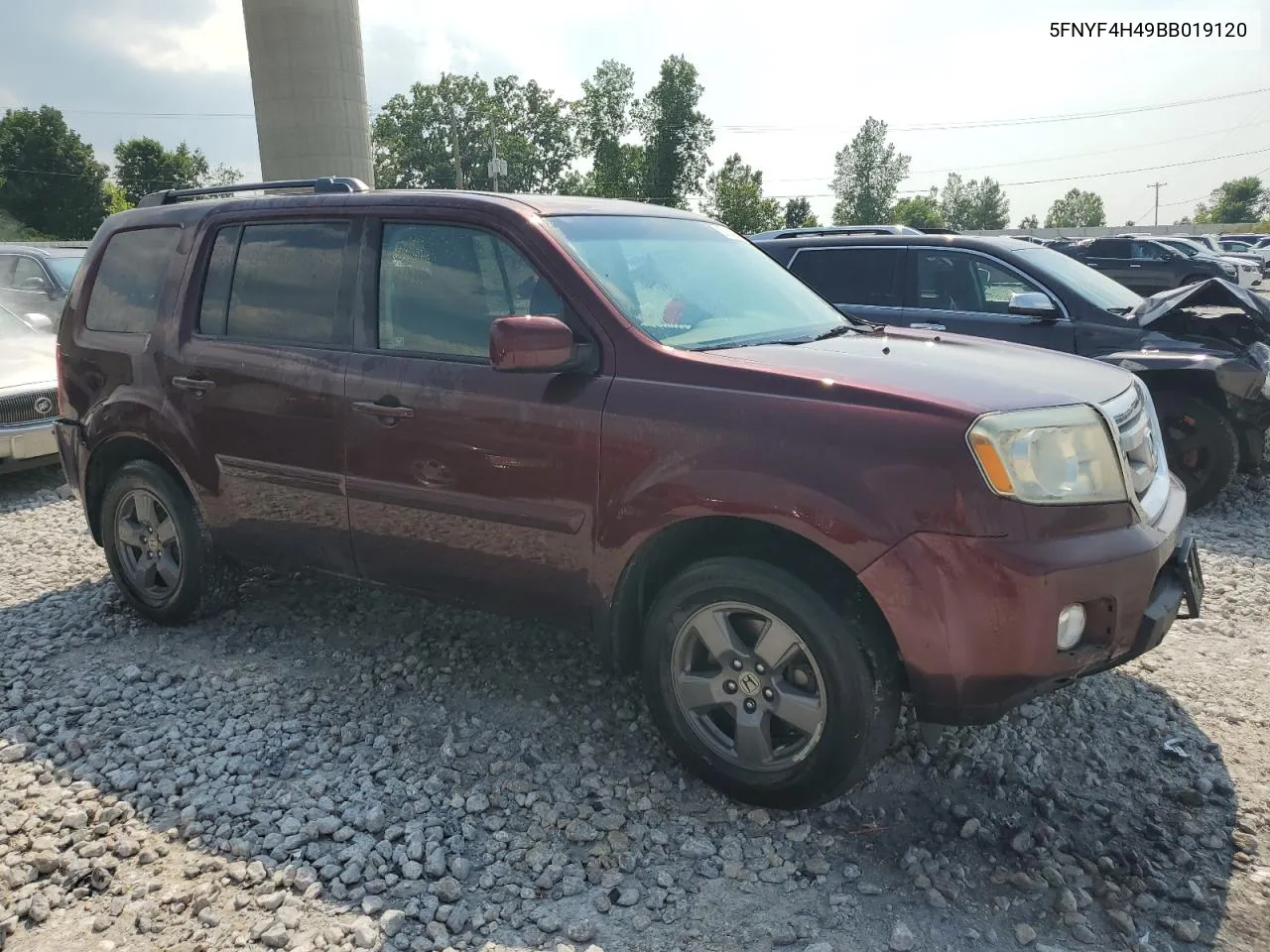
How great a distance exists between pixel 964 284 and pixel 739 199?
213 ft

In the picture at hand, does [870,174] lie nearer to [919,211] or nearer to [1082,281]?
[919,211]

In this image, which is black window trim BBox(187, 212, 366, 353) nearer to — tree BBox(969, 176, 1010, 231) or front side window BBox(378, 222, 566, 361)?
front side window BBox(378, 222, 566, 361)

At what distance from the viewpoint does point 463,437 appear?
3352mm

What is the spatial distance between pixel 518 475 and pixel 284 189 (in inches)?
91.5

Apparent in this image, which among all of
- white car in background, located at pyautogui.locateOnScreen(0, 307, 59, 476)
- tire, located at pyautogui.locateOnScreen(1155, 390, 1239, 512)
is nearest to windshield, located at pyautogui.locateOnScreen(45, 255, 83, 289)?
white car in background, located at pyautogui.locateOnScreen(0, 307, 59, 476)

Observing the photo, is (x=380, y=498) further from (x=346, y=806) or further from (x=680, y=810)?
(x=680, y=810)

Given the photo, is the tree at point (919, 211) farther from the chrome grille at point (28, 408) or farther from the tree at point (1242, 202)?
the chrome grille at point (28, 408)

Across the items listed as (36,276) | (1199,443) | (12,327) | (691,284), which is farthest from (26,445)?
(1199,443)

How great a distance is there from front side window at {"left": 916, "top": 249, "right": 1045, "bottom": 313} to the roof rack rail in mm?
4059

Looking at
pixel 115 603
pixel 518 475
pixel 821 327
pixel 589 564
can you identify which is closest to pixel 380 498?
pixel 518 475

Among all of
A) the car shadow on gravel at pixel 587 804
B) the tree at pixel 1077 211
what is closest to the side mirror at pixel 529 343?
the car shadow on gravel at pixel 587 804

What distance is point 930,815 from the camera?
300 centimetres

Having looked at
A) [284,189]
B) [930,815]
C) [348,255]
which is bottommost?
[930,815]

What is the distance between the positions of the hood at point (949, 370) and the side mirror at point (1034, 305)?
274cm
